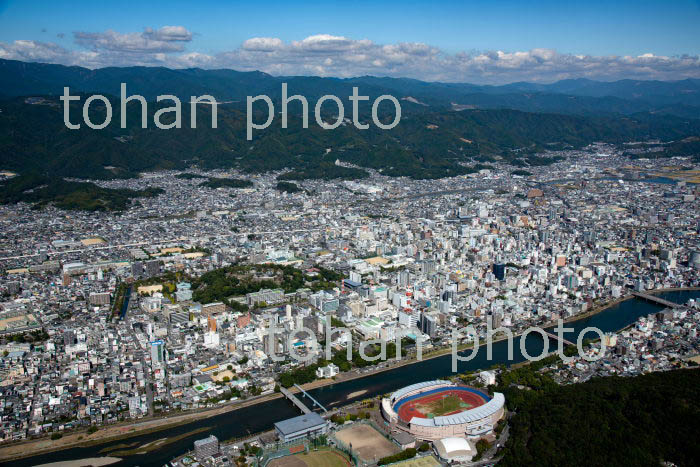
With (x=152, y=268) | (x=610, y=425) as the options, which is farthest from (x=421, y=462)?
(x=152, y=268)

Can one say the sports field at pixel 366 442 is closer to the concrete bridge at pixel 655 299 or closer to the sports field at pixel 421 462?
the sports field at pixel 421 462

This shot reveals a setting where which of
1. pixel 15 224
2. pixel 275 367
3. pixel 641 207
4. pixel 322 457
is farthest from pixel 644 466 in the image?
A: pixel 15 224

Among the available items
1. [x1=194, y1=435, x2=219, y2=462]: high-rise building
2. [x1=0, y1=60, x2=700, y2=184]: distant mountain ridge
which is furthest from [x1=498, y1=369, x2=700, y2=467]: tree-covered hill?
[x1=0, y1=60, x2=700, y2=184]: distant mountain ridge

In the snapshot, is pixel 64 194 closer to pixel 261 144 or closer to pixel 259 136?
pixel 261 144

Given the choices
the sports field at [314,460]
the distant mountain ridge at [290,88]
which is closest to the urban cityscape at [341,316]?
the sports field at [314,460]

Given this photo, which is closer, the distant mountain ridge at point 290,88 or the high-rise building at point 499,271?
the high-rise building at point 499,271

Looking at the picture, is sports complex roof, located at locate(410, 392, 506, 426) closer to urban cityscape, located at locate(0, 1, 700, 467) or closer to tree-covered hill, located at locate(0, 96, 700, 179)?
urban cityscape, located at locate(0, 1, 700, 467)

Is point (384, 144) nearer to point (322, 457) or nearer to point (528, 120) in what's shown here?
point (528, 120)
